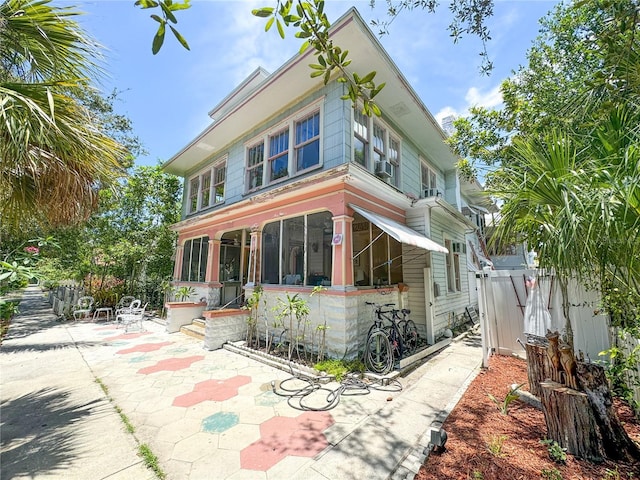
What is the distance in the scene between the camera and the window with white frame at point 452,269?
374 inches

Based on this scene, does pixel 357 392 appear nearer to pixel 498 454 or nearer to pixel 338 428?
pixel 338 428

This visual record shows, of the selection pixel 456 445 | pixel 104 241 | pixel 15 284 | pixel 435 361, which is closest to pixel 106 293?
pixel 104 241

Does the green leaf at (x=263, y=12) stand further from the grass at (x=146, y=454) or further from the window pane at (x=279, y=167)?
the window pane at (x=279, y=167)

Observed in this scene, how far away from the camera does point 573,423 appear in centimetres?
248

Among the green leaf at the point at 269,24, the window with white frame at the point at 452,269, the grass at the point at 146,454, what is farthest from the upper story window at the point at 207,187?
the green leaf at the point at 269,24

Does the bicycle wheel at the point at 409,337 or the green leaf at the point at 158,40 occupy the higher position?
the green leaf at the point at 158,40

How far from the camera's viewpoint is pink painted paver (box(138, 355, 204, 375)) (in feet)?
18.0

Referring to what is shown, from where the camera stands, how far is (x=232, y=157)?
392 inches

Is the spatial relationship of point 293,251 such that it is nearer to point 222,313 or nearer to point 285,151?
point 222,313

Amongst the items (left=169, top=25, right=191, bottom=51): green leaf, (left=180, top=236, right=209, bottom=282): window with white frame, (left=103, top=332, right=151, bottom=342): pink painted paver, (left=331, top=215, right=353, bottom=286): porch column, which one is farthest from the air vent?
(left=103, top=332, right=151, bottom=342): pink painted paver

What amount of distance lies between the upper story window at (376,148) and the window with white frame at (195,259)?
24.7 ft

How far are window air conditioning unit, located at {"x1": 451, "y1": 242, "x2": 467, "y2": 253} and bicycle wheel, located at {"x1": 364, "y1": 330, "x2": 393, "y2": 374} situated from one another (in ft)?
20.2

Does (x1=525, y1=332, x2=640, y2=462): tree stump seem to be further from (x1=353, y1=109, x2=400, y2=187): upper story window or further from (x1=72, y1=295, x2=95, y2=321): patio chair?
(x1=72, y1=295, x2=95, y2=321): patio chair

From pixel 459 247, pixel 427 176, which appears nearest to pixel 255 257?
pixel 427 176
